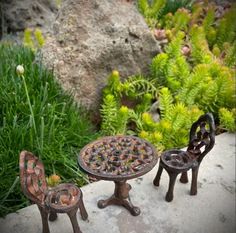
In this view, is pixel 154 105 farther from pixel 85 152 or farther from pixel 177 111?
pixel 85 152

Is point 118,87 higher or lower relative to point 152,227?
higher

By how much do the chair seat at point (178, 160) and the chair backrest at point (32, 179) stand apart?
30.7 inches

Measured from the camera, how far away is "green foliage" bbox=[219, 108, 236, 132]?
3.01 metres

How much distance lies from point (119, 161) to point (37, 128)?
2.67 feet

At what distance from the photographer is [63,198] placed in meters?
1.91

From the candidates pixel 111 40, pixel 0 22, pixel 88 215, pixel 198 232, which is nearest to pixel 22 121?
pixel 88 215

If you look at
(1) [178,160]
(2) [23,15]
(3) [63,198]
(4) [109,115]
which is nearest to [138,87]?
(4) [109,115]

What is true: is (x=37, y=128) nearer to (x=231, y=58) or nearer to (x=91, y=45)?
(x=91, y=45)

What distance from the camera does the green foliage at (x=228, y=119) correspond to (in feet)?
9.87

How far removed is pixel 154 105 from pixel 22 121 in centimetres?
133

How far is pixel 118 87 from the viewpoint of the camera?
125 inches

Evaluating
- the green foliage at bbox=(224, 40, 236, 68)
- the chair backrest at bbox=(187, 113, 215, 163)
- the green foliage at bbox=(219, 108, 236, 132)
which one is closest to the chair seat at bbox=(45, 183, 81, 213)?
the chair backrest at bbox=(187, 113, 215, 163)

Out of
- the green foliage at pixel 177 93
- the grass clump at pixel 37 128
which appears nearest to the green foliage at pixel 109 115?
the green foliage at pixel 177 93

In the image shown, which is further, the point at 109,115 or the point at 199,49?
the point at 199,49
